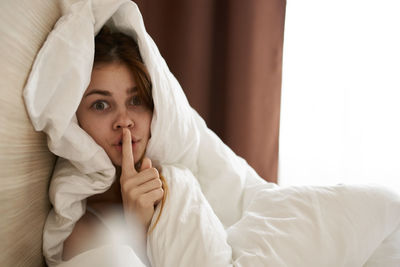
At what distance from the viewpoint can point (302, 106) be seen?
1.76 metres

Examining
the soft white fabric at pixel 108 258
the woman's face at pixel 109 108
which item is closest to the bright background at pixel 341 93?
the woman's face at pixel 109 108

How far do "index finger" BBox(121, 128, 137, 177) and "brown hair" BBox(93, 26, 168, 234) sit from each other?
82 millimetres

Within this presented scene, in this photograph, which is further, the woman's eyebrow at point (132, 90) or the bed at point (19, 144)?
the woman's eyebrow at point (132, 90)

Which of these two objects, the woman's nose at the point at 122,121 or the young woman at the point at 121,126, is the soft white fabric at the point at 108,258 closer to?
the young woman at the point at 121,126

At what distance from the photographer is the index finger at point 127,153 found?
0.87 meters

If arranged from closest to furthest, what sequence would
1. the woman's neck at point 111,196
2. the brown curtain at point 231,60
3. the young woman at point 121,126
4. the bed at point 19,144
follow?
1. the bed at point 19,144
2. the young woman at point 121,126
3. the woman's neck at point 111,196
4. the brown curtain at point 231,60

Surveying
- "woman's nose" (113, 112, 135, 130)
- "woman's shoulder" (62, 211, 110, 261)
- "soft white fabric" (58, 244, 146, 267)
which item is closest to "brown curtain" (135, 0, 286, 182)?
"woman's nose" (113, 112, 135, 130)

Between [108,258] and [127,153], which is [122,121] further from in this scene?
[108,258]

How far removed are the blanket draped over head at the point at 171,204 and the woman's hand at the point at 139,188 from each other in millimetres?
41

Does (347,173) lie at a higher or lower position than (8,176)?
lower

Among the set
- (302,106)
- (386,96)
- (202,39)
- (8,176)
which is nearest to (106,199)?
(8,176)

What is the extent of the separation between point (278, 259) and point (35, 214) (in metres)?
0.50

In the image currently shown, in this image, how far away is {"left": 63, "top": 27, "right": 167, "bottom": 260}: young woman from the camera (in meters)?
0.85

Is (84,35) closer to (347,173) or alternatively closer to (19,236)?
(19,236)
